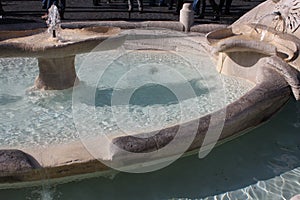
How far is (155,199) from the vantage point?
3.44 m

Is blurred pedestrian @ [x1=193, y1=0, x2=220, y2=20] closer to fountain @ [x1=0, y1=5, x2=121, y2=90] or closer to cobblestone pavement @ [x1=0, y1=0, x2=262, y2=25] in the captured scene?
cobblestone pavement @ [x1=0, y1=0, x2=262, y2=25]

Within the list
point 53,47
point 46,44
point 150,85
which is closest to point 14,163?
point 53,47

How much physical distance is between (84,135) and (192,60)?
112 inches

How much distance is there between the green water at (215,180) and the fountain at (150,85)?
13 centimetres

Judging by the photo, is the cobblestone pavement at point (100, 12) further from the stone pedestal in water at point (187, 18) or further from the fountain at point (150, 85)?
the fountain at point (150, 85)

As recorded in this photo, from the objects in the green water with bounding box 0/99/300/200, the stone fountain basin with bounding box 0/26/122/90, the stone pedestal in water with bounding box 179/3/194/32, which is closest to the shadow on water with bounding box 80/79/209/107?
the stone fountain basin with bounding box 0/26/122/90

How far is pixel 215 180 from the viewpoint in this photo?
3709mm

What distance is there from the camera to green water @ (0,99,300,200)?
3.46 meters

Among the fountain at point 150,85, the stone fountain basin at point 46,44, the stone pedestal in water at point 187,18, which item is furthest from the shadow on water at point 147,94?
the stone pedestal in water at point 187,18

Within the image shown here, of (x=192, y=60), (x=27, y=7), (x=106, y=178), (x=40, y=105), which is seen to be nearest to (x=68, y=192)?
(x=106, y=178)

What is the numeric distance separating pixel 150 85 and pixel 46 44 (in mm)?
1524

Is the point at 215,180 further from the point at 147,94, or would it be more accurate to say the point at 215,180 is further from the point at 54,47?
the point at 54,47

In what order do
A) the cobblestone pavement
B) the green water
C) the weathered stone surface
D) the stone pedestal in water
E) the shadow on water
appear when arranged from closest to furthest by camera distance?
the weathered stone surface, the green water, the shadow on water, the stone pedestal in water, the cobblestone pavement

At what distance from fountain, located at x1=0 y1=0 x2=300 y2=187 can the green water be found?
13 centimetres
